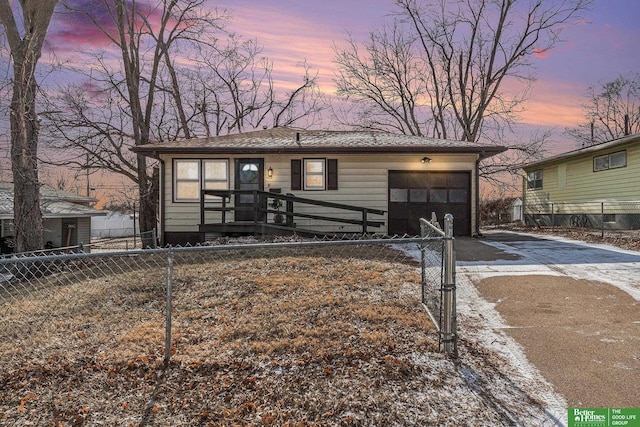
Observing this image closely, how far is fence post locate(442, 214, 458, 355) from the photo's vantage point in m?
3.54

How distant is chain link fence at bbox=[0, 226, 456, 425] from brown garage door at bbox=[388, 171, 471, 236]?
547 centimetres

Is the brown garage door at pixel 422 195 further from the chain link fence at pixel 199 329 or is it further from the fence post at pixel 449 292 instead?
the fence post at pixel 449 292

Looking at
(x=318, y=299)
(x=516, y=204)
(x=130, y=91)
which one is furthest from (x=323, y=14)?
(x=516, y=204)

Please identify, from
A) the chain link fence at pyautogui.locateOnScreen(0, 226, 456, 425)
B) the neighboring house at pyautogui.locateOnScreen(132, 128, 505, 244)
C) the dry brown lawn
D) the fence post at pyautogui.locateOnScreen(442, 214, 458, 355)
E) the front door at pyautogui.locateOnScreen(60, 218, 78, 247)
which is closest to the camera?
the dry brown lawn

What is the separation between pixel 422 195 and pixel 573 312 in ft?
26.2

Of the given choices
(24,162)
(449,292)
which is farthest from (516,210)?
(24,162)

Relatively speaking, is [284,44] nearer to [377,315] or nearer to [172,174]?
[172,174]

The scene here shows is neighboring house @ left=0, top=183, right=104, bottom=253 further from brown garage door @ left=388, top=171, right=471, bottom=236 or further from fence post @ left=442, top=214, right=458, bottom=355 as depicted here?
fence post @ left=442, top=214, right=458, bottom=355

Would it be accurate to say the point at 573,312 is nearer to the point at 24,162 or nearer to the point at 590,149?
the point at 24,162

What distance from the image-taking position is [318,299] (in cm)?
531

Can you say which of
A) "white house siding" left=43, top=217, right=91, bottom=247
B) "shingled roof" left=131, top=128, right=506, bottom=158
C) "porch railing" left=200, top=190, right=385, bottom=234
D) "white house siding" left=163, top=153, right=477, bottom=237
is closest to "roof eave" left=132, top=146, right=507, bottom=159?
"shingled roof" left=131, top=128, right=506, bottom=158

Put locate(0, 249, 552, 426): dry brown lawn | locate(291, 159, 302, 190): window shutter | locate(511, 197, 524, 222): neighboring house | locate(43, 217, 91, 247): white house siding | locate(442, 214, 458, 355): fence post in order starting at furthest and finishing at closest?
1. locate(511, 197, 524, 222): neighboring house
2. locate(43, 217, 91, 247): white house siding
3. locate(291, 159, 302, 190): window shutter
4. locate(442, 214, 458, 355): fence post
5. locate(0, 249, 552, 426): dry brown lawn

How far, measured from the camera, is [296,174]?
1246cm

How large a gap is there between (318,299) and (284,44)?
862 cm
